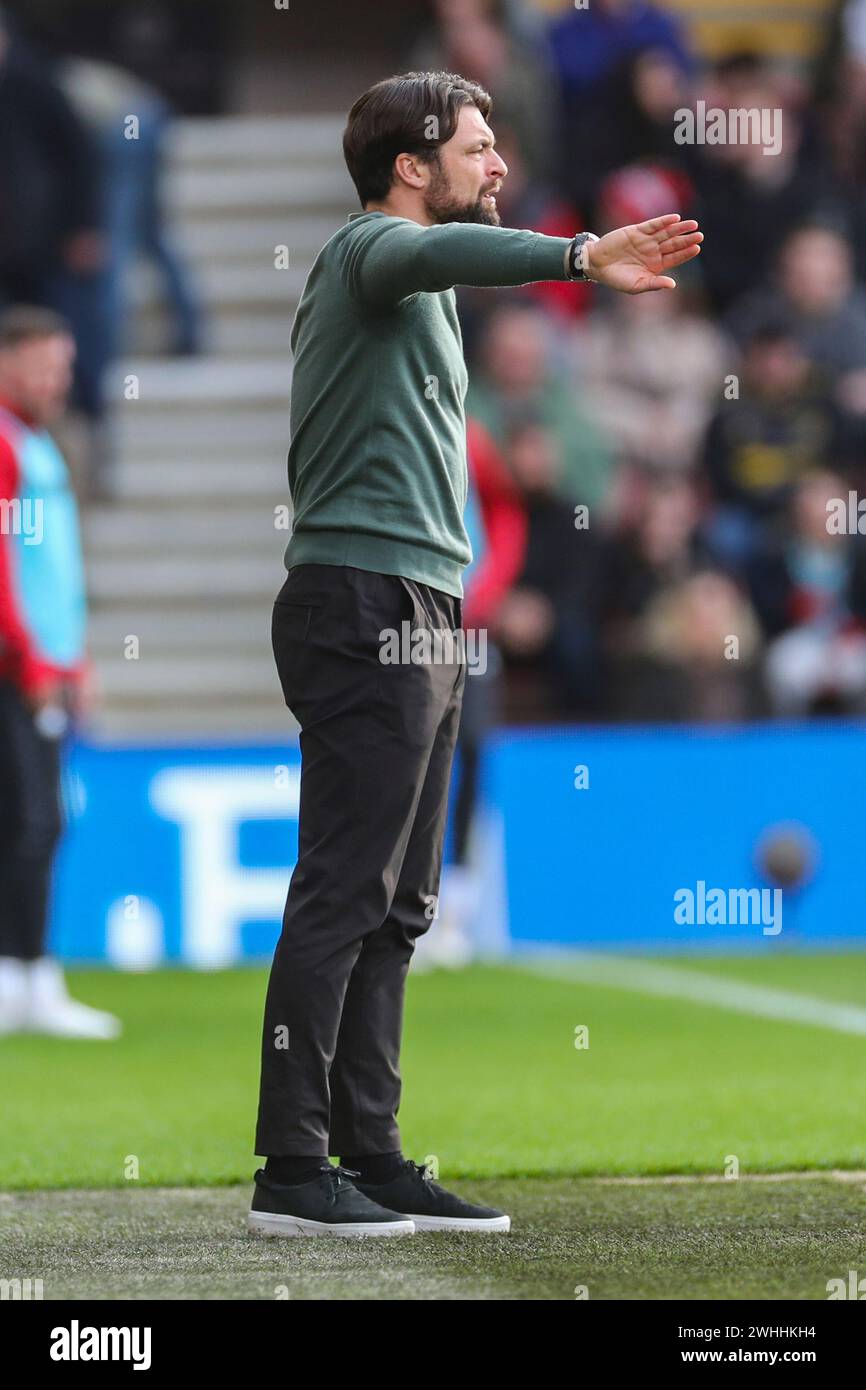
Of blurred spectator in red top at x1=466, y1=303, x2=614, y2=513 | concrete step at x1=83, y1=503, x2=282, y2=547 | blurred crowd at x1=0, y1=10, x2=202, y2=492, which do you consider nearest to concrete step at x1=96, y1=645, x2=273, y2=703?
concrete step at x1=83, y1=503, x2=282, y2=547

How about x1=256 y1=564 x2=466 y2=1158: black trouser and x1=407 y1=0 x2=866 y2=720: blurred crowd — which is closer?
x1=256 y1=564 x2=466 y2=1158: black trouser

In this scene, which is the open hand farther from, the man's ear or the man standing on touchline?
the man's ear

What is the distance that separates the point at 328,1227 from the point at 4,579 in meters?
4.26

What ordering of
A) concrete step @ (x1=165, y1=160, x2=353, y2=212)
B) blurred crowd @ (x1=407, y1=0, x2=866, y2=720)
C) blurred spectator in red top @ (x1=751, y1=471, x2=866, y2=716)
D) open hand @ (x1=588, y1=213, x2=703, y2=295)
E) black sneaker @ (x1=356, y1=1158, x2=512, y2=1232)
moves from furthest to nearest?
concrete step @ (x1=165, y1=160, x2=353, y2=212) < blurred crowd @ (x1=407, y1=0, x2=866, y2=720) < blurred spectator in red top @ (x1=751, y1=471, x2=866, y2=716) < black sneaker @ (x1=356, y1=1158, x2=512, y2=1232) < open hand @ (x1=588, y1=213, x2=703, y2=295)

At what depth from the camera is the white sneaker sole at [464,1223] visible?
14.1ft

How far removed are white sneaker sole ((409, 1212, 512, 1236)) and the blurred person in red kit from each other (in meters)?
3.81

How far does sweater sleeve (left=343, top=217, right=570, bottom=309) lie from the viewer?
385 cm

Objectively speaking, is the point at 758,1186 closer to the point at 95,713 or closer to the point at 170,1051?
the point at 170,1051

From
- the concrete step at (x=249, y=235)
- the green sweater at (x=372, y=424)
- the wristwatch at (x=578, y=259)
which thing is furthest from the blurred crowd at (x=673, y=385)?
the wristwatch at (x=578, y=259)

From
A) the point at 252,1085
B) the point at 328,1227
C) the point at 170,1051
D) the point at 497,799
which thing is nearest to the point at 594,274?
the point at 328,1227

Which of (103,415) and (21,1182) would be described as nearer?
(21,1182)

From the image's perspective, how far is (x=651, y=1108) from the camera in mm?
6027

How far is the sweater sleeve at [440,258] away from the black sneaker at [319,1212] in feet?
5.14
